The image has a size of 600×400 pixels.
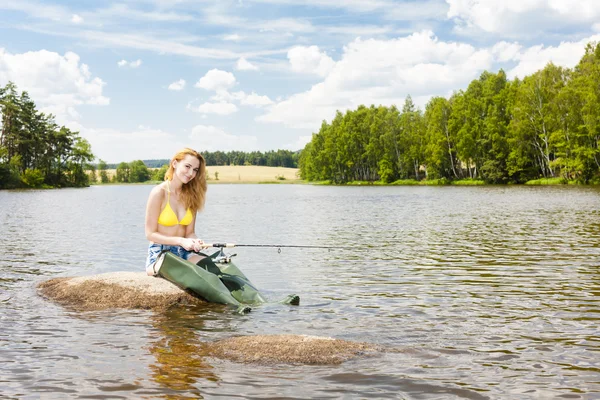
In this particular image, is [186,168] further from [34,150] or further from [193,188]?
[34,150]

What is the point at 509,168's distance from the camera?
95.8 meters

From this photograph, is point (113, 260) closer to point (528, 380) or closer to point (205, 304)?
point (205, 304)

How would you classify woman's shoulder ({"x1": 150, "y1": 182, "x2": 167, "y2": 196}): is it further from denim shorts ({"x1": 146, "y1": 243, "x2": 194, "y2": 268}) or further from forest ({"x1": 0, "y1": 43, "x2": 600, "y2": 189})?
forest ({"x1": 0, "y1": 43, "x2": 600, "y2": 189})

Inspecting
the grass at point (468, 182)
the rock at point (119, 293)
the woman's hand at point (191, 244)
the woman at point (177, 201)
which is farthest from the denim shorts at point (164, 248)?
the grass at point (468, 182)

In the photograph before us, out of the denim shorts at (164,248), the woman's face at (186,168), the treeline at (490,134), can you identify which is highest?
the treeline at (490,134)

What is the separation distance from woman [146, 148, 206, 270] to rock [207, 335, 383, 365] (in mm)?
2762

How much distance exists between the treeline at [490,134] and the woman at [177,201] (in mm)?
73878

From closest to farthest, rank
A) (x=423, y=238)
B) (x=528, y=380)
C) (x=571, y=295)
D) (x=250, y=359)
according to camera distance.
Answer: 1. (x=528, y=380)
2. (x=250, y=359)
3. (x=571, y=295)
4. (x=423, y=238)

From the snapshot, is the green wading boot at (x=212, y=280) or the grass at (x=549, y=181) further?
the grass at (x=549, y=181)

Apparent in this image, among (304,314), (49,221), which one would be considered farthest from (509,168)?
(304,314)

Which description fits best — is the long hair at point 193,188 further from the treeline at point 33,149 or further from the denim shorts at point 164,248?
the treeline at point 33,149

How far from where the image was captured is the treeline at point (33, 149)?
4355 inches

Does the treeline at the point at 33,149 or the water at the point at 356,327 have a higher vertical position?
the treeline at the point at 33,149

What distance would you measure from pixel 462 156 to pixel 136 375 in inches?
3931
